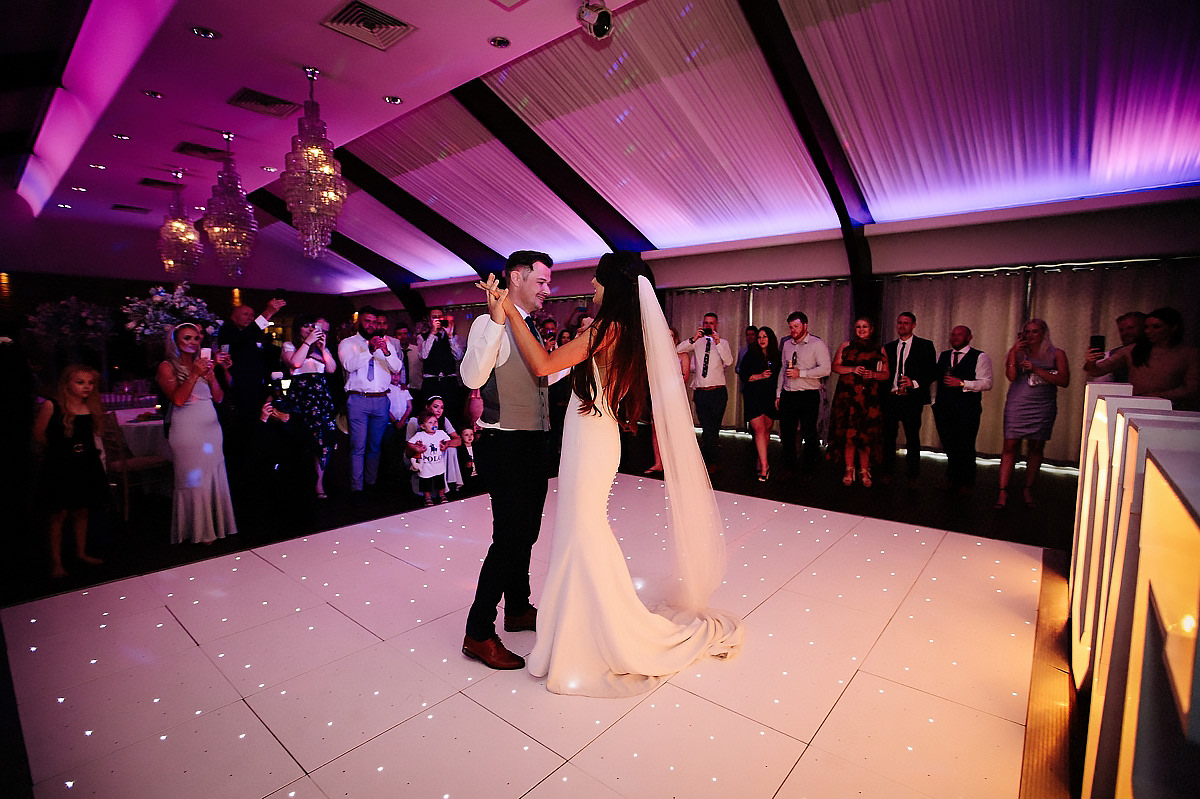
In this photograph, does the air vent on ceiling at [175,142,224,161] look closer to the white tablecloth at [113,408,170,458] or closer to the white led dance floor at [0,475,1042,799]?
the white tablecloth at [113,408,170,458]

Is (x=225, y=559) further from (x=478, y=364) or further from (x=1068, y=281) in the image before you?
(x=1068, y=281)

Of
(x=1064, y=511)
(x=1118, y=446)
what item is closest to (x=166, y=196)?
(x=1118, y=446)

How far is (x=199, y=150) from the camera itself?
5871mm

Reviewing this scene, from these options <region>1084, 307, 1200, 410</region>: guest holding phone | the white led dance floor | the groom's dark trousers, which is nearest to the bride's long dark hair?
the groom's dark trousers

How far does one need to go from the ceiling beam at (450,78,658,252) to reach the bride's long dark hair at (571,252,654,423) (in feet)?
15.4

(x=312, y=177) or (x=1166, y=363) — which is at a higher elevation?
(x=312, y=177)

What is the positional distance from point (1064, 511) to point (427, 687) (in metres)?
4.92

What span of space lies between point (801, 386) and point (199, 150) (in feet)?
22.4

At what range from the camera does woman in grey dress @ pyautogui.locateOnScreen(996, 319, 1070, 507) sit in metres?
4.30

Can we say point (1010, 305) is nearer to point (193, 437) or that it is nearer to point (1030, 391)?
point (1030, 391)

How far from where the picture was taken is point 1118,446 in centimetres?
151

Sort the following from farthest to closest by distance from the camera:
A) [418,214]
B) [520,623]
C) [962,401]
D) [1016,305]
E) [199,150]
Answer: [418,214], [1016,305], [199,150], [962,401], [520,623]

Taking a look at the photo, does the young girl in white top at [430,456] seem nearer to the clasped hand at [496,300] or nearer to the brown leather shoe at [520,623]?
the brown leather shoe at [520,623]

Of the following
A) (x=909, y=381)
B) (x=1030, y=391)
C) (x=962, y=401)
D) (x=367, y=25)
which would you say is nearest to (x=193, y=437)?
(x=367, y=25)
